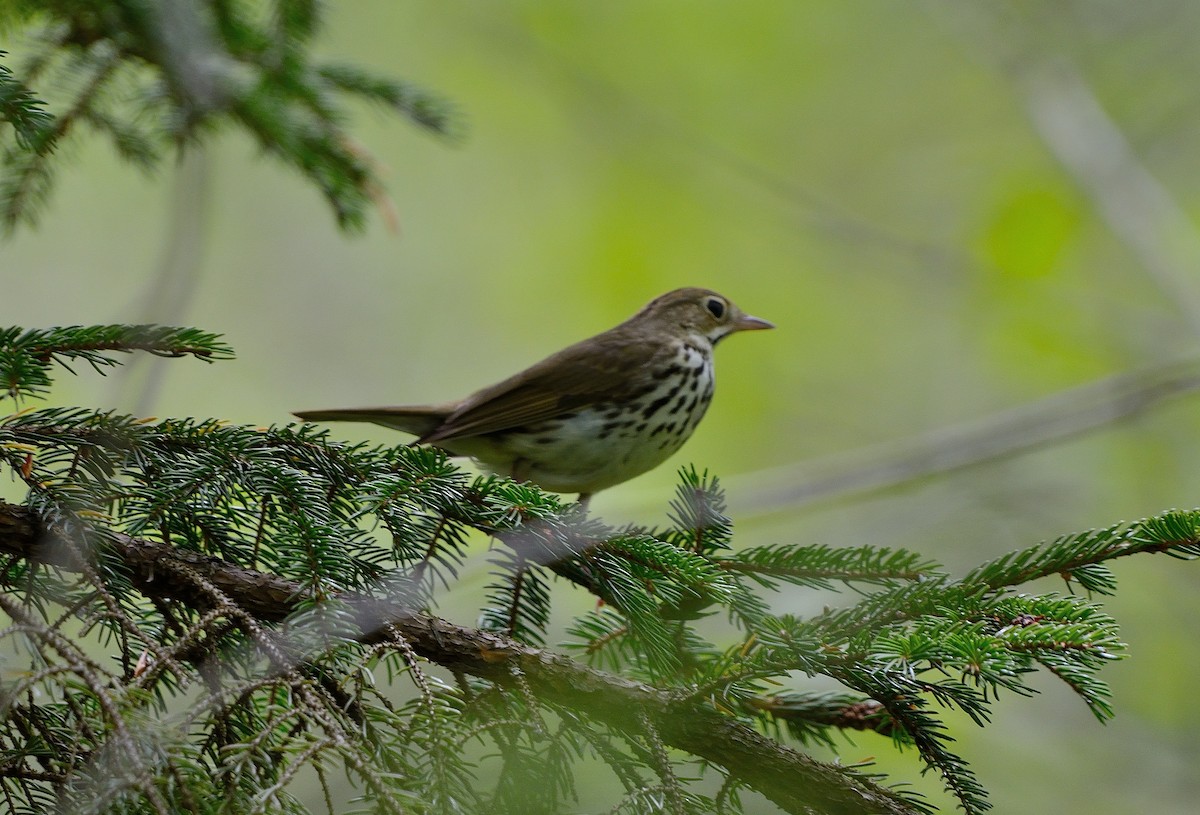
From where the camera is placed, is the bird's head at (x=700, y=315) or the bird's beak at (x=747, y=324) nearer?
the bird's head at (x=700, y=315)

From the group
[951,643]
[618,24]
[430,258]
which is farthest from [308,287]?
[951,643]

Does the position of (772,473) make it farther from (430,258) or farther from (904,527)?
(430,258)

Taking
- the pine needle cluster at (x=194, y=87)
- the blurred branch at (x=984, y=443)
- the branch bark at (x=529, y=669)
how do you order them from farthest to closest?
the blurred branch at (x=984, y=443), the pine needle cluster at (x=194, y=87), the branch bark at (x=529, y=669)

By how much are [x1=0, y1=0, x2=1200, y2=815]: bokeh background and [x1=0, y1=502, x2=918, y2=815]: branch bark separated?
2860mm

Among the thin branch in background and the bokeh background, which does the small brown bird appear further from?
the bokeh background

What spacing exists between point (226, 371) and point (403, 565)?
524cm

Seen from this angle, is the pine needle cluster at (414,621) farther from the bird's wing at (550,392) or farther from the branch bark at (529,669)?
the bird's wing at (550,392)

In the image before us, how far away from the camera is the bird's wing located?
10.1ft

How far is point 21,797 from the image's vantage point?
1.28 meters

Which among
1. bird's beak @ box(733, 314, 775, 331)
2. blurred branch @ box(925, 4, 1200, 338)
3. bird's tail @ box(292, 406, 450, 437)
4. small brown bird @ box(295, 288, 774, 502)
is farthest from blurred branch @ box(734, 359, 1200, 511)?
bird's tail @ box(292, 406, 450, 437)

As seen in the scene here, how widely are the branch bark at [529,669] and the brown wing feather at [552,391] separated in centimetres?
146

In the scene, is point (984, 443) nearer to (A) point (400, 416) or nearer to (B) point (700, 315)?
(B) point (700, 315)

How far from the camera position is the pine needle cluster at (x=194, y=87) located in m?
2.49

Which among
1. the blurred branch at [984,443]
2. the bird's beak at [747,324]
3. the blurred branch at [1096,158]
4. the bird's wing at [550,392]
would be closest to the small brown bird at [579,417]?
the bird's wing at [550,392]
